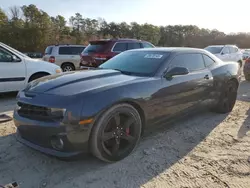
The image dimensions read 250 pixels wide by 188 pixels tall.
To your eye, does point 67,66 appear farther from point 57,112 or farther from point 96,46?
point 57,112

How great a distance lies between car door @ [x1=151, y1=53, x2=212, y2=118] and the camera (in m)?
3.76

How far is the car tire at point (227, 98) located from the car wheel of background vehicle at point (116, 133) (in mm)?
2522

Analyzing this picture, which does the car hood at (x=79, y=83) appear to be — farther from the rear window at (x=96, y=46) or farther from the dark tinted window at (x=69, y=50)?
the dark tinted window at (x=69, y=50)

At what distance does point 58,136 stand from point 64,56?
10.5 metres

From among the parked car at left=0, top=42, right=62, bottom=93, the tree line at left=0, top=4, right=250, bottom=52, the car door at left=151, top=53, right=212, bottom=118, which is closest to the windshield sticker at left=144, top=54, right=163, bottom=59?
the car door at left=151, top=53, right=212, bottom=118

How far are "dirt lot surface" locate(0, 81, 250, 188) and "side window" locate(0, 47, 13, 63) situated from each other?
9.02ft

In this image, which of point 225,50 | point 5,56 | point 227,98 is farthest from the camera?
point 225,50

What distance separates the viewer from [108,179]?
9.23 feet

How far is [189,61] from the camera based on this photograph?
450cm

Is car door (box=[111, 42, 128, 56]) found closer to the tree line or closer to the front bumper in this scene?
the front bumper

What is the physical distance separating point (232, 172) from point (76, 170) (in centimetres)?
189

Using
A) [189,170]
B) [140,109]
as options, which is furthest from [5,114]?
[189,170]

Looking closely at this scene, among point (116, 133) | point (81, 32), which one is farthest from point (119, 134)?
point (81, 32)

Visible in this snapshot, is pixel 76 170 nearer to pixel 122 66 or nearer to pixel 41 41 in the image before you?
pixel 122 66
